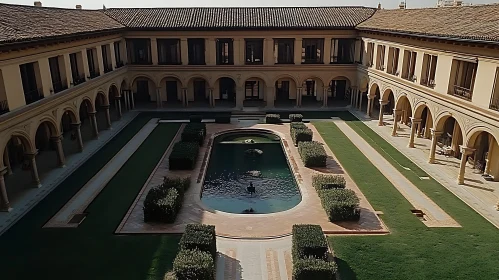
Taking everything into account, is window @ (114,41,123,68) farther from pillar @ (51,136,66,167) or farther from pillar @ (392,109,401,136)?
pillar @ (392,109,401,136)

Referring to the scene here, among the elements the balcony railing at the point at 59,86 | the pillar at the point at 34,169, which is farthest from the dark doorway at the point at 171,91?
the pillar at the point at 34,169

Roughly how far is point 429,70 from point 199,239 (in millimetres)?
20453

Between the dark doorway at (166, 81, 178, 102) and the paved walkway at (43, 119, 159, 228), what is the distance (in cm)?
1279

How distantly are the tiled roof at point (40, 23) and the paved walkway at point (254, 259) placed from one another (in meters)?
14.2

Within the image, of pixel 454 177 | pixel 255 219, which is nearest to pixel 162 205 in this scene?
pixel 255 219

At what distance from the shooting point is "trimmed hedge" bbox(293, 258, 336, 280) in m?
13.7

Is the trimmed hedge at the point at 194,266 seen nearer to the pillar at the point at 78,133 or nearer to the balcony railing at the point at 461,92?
the pillar at the point at 78,133

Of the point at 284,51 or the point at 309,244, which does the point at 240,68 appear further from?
the point at 309,244

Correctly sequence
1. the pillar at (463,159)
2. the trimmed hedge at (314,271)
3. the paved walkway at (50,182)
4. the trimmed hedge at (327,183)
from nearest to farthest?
the trimmed hedge at (314,271), the paved walkway at (50,182), the trimmed hedge at (327,183), the pillar at (463,159)

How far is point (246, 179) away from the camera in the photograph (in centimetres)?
2480

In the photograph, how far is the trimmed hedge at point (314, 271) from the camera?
13734 mm

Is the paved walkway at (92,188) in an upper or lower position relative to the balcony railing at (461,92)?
lower

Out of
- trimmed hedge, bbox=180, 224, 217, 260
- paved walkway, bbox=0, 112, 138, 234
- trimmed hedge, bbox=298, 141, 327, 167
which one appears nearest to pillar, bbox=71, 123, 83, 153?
paved walkway, bbox=0, 112, 138, 234

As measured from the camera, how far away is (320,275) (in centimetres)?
1377
